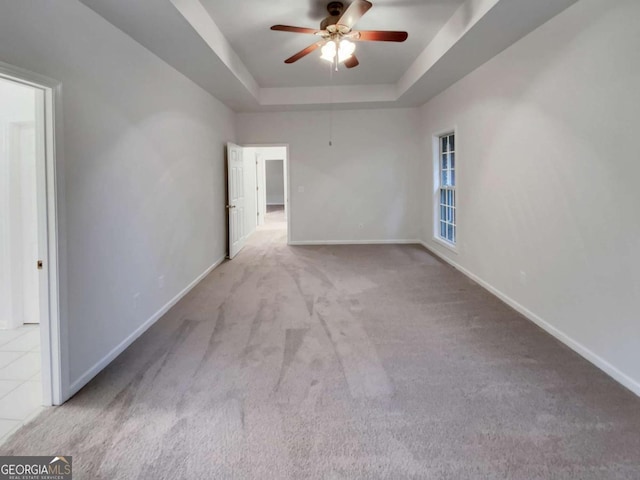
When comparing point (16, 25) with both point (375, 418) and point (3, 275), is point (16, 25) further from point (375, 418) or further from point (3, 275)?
point (375, 418)

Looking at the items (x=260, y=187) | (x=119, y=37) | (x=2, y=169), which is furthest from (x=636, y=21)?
(x=260, y=187)

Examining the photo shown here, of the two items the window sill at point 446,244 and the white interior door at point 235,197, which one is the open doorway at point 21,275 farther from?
the window sill at point 446,244

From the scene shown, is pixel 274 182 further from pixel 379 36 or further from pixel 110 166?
pixel 110 166

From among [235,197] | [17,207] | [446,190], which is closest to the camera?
[17,207]

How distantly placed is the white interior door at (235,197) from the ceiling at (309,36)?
4.12 feet

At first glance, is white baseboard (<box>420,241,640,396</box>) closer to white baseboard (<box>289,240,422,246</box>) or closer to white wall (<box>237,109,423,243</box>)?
white baseboard (<box>289,240,422,246</box>)

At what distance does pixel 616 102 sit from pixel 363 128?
4.84m

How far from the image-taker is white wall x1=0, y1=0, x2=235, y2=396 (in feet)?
7.23

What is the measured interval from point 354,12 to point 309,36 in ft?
4.50

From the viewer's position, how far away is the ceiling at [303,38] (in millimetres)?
2807

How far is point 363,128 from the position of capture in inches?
273

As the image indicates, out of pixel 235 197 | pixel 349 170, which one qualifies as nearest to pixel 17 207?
pixel 235 197

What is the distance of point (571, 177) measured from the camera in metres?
2.79

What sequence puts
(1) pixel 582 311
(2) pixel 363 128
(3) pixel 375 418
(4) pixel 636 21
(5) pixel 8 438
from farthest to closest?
(2) pixel 363 128 < (1) pixel 582 311 < (4) pixel 636 21 < (3) pixel 375 418 < (5) pixel 8 438
